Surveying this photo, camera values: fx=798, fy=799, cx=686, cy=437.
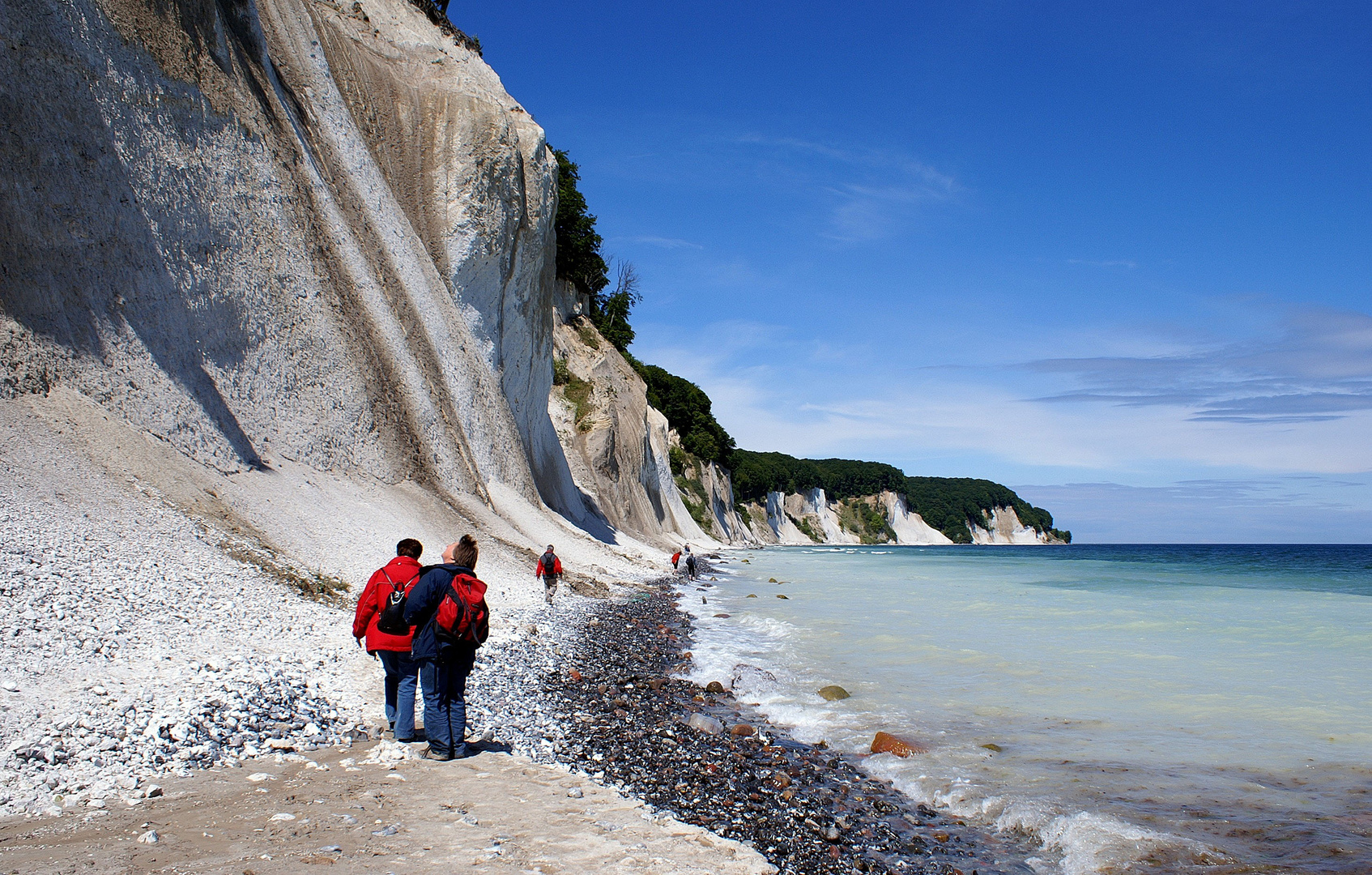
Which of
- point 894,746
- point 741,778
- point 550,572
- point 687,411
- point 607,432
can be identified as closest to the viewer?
point 741,778

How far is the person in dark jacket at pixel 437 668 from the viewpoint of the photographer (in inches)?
220

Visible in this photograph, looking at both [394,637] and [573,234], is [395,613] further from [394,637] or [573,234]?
[573,234]

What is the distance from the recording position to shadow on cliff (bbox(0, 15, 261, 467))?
1109cm

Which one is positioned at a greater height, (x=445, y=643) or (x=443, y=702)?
(x=445, y=643)

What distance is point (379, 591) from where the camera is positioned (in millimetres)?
5883

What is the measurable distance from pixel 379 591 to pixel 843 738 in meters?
4.52

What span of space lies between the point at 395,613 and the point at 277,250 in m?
13.4

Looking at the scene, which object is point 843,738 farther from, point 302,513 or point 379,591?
point 302,513

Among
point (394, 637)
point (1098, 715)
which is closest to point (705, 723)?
point (394, 637)

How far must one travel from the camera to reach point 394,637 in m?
5.85

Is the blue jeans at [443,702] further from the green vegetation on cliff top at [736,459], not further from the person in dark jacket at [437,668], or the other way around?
the green vegetation on cliff top at [736,459]

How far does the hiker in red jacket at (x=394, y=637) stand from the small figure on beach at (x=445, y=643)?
0.18 m

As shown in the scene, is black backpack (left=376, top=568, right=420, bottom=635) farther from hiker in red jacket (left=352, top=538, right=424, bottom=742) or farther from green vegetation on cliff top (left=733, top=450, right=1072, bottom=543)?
green vegetation on cliff top (left=733, top=450, right=1072, bottom=543)

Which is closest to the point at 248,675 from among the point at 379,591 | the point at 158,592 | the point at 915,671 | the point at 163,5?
the point at 379,591
